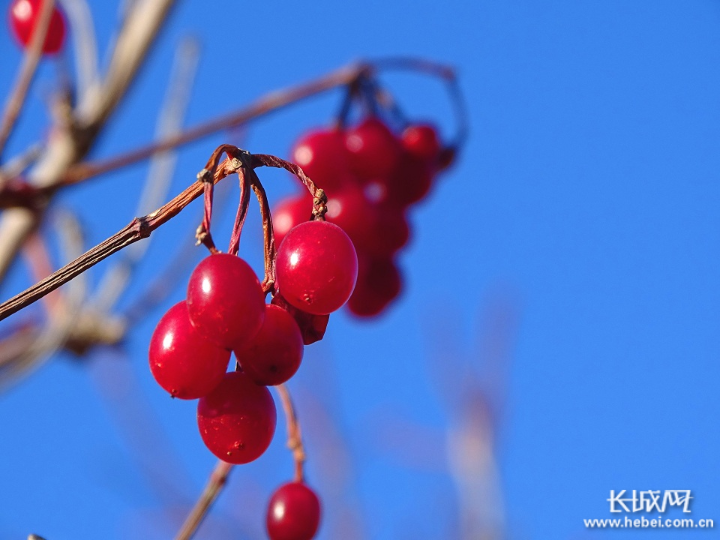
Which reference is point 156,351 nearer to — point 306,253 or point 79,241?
point 306,253

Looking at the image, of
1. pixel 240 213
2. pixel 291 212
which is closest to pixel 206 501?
pixel 240 213

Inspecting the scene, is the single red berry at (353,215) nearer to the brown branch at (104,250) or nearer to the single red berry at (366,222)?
the single red berry at (366,222)

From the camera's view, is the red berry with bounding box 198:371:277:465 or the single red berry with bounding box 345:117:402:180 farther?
the single red berry with bounding box 345:117:402:180

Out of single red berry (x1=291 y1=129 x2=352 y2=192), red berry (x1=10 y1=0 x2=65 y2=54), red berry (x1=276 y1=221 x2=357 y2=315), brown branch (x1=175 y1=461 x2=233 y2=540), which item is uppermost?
red berry (x1=10 y1=0 x2=65 y2=54)

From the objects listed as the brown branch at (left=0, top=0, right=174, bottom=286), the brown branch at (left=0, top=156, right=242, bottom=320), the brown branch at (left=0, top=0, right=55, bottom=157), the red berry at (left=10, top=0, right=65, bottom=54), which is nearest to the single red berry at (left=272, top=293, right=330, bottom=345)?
the brown branch at (left=0, top=156, right=242, bottom=320)

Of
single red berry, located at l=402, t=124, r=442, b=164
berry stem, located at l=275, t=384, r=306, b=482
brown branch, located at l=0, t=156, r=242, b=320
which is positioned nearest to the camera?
brown branch, located at l=0, t=156, r=242, b=320

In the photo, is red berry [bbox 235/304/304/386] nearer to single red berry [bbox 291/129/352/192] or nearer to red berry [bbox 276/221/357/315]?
red berry [bbox 276/221/357/315]
